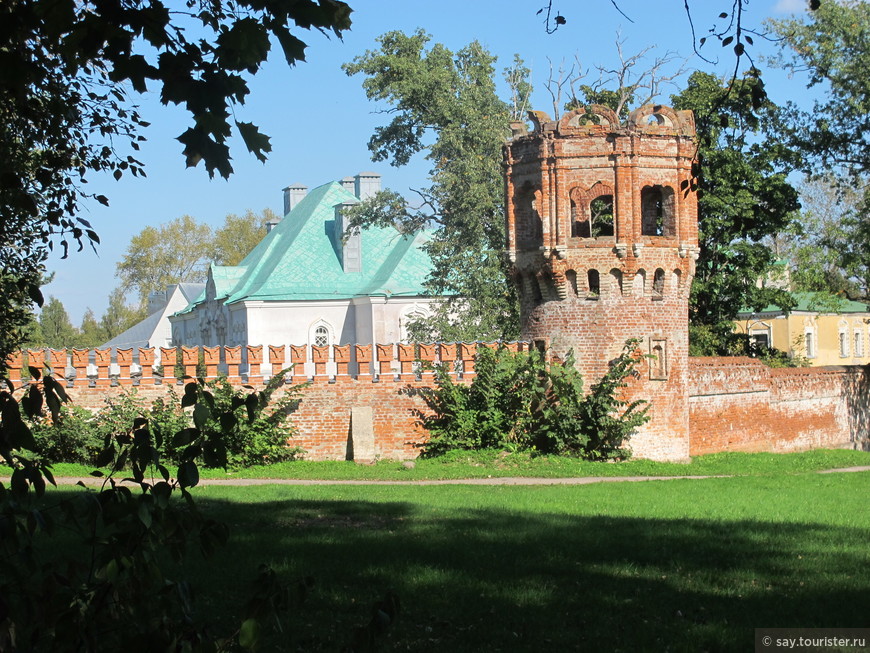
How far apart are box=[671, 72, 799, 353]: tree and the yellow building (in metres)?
22.0

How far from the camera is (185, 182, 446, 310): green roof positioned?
43.1 meters

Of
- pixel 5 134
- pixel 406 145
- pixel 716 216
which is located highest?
pixel 406 145

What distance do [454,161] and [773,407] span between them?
11055 mm

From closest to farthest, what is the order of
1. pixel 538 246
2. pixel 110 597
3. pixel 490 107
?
pixel 110 597 → pixel 538 246 → pixel 490 107

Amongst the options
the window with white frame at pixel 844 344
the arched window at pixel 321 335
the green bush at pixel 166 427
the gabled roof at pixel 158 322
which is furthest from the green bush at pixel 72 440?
the window with white frame at pixel 844 344

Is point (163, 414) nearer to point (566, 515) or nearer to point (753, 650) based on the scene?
point (566, 515)

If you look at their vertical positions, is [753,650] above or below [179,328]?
below

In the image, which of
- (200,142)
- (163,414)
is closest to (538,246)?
(163,414)

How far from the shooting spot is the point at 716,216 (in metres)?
27.3

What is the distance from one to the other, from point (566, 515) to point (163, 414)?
9.48 metres

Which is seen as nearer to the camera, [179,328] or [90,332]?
[179,328]

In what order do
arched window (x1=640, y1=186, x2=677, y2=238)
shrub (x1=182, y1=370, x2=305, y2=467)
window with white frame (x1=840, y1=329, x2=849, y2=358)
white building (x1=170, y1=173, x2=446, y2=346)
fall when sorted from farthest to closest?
window with white frame (x1=840, y1=329, x2=849, y2=358) < white building (x1=170, y1=173, x2=446, y2=346) < arched window (x1=640, y1=186, x2=677, y2=238) < shrub (x1=182, y1=370, x2=305, y2=467)

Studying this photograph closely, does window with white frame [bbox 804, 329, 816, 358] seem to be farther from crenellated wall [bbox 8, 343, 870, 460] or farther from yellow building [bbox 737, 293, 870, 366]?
crenellated wall [bbox 8, 343, 870, 460]

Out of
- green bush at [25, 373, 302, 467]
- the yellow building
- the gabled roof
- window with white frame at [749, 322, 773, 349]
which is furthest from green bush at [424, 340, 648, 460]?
the gabled roof
